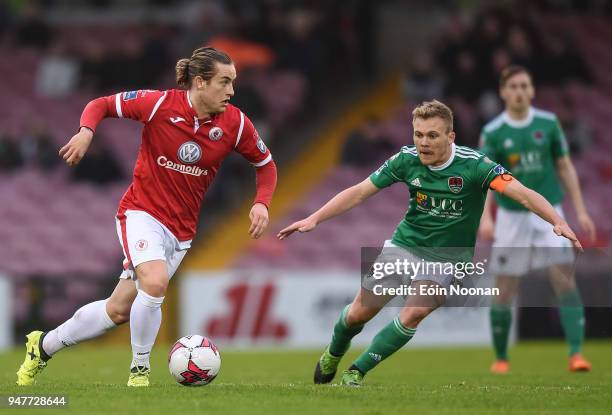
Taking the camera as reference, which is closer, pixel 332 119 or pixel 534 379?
pixel 534 379

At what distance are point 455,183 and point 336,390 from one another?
5.39ft

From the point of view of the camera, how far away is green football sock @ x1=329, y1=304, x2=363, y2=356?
8312 millimetres

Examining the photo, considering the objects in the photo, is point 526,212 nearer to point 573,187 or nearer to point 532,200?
point 573,187

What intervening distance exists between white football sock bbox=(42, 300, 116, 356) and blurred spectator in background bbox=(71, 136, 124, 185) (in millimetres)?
11270

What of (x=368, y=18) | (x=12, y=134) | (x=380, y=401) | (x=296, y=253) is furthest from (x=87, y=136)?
(x=368, y=18)

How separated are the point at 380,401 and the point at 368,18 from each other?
15942 millimetres

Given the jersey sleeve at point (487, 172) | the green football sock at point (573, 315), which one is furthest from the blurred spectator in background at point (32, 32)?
the jersey sleeve at point (487, 172)

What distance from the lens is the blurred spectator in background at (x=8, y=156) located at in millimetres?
19547

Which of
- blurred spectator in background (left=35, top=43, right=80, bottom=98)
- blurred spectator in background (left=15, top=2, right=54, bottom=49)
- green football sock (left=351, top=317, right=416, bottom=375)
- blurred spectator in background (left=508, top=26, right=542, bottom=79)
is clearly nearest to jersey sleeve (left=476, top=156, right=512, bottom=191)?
green football sock (left=351, top=317, right=416, bottom=375)

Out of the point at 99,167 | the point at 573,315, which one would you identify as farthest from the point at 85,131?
the point at 99,167

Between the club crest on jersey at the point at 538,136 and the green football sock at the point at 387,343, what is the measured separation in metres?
3.22

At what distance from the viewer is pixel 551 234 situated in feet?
35.0

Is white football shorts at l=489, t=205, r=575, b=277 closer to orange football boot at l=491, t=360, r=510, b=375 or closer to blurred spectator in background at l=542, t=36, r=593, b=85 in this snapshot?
orange football boot at l=491, t=360, r=510, b=375

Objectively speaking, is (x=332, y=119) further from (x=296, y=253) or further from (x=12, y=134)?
(x=12, y=134)
